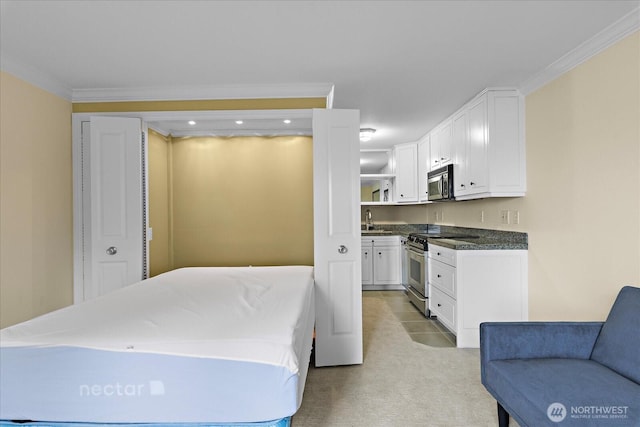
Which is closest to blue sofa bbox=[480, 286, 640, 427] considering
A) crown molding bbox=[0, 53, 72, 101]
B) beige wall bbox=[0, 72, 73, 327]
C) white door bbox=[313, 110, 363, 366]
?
white door bbox=[313, 110, 363, 366]

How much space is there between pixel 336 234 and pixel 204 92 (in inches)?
68.4

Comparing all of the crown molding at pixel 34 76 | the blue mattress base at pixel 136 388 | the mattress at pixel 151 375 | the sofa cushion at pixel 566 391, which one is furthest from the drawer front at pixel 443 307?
the crown molding at pixel 34 76

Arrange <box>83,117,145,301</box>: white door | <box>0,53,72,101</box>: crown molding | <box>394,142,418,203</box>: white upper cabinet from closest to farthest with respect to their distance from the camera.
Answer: <box>0,53,72,101</box>: crown molding
<box>83,117,145,301</box>: white door
<box>394,142,418,203</box>: white upper cabinet

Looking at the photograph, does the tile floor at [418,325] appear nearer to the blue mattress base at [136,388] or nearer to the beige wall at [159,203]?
the blue mattress base at [136,388]

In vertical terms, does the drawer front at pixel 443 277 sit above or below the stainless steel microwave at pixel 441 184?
below

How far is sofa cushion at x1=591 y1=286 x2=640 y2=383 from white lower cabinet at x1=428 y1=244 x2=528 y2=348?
4.27 ft

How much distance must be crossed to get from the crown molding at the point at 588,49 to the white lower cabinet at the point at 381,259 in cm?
310

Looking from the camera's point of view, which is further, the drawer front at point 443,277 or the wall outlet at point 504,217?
the wall outlet at point 504,217

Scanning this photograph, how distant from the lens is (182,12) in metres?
1.98

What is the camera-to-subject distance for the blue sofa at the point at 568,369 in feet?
4.68

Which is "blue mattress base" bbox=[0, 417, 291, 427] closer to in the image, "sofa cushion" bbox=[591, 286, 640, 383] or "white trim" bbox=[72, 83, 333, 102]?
"sofa cushion" bbox=[591, 286, 640, 383]

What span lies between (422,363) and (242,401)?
1973mm

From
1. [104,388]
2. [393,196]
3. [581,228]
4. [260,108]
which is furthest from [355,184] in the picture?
[393,196]

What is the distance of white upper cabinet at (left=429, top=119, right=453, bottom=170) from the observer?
4.22m
